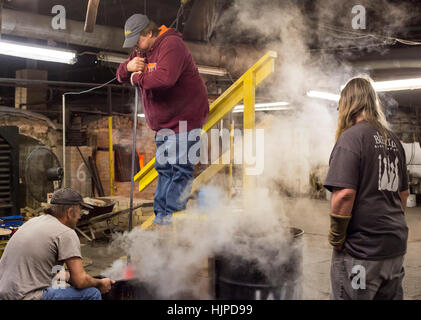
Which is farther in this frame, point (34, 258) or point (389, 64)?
point (389, 64)

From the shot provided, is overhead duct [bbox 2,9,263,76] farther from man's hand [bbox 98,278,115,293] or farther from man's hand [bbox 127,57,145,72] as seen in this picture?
man's hand [bbox 98,278,115,293]

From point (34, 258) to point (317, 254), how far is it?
17.5 feet

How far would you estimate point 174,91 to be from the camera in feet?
12.0

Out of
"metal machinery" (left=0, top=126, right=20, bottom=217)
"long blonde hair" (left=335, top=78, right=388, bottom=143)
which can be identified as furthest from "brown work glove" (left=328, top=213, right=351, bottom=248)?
"metal machinery" (left=0, top=126, right=20, bottom=217)

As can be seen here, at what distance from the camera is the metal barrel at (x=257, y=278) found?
309 cm

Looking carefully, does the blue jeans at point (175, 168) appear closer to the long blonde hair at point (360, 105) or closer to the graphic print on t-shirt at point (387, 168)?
the long blonde hair at point (360, 105)

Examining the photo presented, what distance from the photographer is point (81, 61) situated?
17.3 meters

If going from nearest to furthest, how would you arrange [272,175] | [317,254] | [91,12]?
[91,12] < [317,254] < [272,175]

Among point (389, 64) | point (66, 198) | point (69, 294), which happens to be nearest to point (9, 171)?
point (66, 198)

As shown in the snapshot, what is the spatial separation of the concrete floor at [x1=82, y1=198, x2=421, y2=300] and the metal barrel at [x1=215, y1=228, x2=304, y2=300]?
209 cm

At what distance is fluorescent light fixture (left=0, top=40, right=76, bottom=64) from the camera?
7532 millimetres

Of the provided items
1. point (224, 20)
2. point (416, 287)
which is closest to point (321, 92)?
point (224, 20)

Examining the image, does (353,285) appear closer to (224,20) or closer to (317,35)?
(224,20)

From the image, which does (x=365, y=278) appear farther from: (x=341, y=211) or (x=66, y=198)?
(x=66, y=198)
